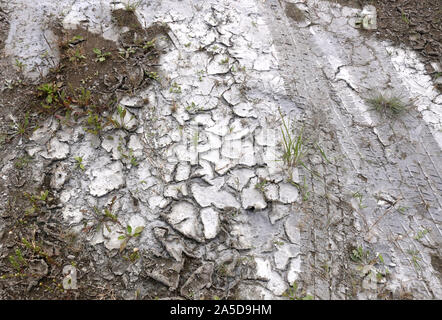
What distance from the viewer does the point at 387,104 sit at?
222cm

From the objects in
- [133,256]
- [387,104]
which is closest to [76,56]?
[133,256]

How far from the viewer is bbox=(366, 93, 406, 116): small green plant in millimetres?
2201

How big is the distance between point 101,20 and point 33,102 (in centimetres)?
89

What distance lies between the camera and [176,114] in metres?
2.12

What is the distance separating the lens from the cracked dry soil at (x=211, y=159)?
1592 mm

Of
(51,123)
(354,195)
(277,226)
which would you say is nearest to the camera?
(277,226)

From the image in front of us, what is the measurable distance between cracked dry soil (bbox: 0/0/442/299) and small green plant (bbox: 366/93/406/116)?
68 mm

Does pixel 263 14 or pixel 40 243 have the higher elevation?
pixel 263 14

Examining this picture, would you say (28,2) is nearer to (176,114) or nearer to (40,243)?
(176,114)

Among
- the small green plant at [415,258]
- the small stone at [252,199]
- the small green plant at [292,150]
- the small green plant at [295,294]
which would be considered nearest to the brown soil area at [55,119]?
the small stone at [252,199]

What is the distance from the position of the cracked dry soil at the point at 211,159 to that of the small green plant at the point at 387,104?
0.07 metres
